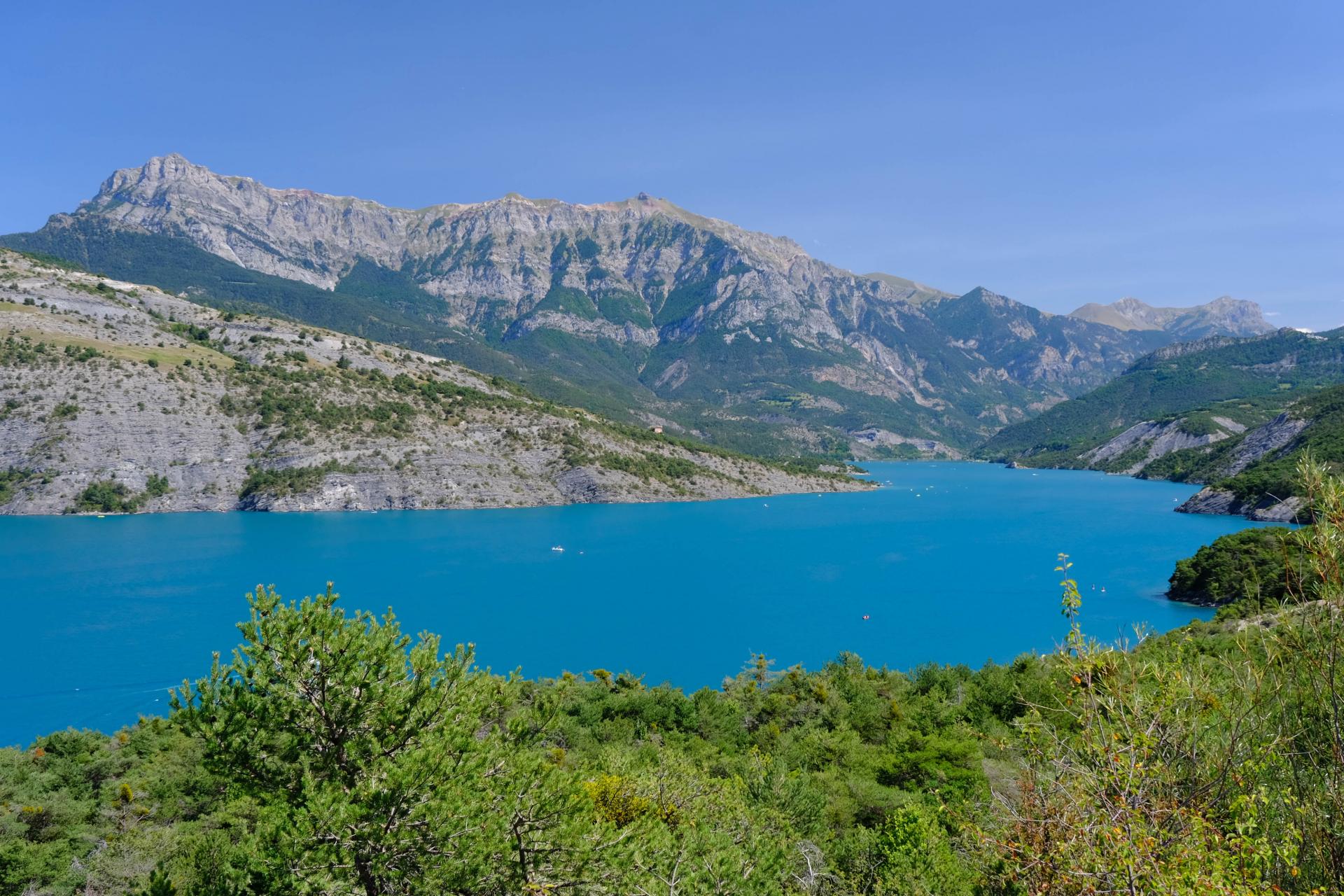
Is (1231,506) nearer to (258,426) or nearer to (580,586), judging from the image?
(580,586)

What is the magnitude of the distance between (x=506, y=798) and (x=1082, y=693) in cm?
871

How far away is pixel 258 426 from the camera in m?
127

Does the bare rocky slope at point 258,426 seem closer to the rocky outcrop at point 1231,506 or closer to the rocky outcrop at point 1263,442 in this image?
the rocky outcrop at point 1231,506

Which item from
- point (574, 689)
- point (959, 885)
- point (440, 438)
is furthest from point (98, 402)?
point (959, 885)

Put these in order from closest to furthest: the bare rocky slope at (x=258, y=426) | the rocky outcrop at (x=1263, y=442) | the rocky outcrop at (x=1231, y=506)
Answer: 1. the rocky outcrop at (x=1231, y=506)
2. the bare rocky slope at (x=258, y=426)
3. the rocky outcrop at (x=1263, y=442)

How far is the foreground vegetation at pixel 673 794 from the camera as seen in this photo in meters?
6.20

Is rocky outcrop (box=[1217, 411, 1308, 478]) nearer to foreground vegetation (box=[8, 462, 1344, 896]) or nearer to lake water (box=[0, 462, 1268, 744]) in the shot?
lake water (box=[0, 462, 1268, 744])

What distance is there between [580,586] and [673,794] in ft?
193

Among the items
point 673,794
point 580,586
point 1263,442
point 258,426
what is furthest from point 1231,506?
point 258,426

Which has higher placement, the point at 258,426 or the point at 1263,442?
the point at 1263,442

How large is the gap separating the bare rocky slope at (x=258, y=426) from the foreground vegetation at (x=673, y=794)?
106 m

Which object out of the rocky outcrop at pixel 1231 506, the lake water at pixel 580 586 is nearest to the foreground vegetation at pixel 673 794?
the lake water at pixel 580 586

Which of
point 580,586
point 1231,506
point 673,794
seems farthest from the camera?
A: point 1231,506

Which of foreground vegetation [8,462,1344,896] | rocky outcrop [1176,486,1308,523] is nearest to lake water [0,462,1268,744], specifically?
rocky outcrop [1176,486,1308,523]
